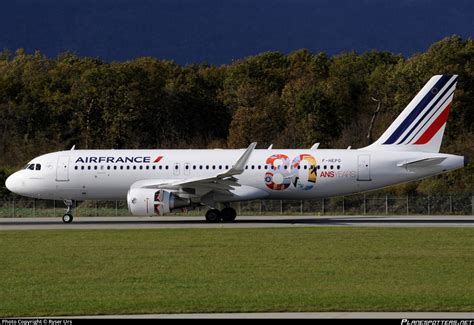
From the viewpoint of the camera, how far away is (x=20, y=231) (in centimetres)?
3775

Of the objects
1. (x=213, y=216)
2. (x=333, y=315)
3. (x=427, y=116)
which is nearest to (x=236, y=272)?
(x=333, y=315)

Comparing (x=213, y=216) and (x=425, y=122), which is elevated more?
(x=425, y=122)

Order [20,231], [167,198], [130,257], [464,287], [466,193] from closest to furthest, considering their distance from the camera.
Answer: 1. [464,287]
2. [130,257]
3. [20,231]
4. [167,198]
5. [466,193]

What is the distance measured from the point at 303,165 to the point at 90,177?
32.4 ft

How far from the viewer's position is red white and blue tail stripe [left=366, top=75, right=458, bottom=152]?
4409 cm

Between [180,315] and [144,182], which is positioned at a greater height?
[144,182]

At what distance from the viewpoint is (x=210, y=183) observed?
42.8 metres

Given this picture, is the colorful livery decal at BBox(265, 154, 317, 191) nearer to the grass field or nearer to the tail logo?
the tail logo

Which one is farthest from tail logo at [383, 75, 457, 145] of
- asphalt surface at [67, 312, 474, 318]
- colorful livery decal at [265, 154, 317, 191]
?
asphalt surface at [67, 312, 474, 318]

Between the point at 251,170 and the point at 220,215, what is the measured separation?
2.45 meters

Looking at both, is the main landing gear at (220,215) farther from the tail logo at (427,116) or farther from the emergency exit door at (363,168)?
the tail logo at (427,116)

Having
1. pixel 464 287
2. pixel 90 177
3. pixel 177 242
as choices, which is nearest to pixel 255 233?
Result: pixel 177 242

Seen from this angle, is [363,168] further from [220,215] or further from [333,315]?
[333,315]

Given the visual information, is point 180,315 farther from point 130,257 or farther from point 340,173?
point 340,173
